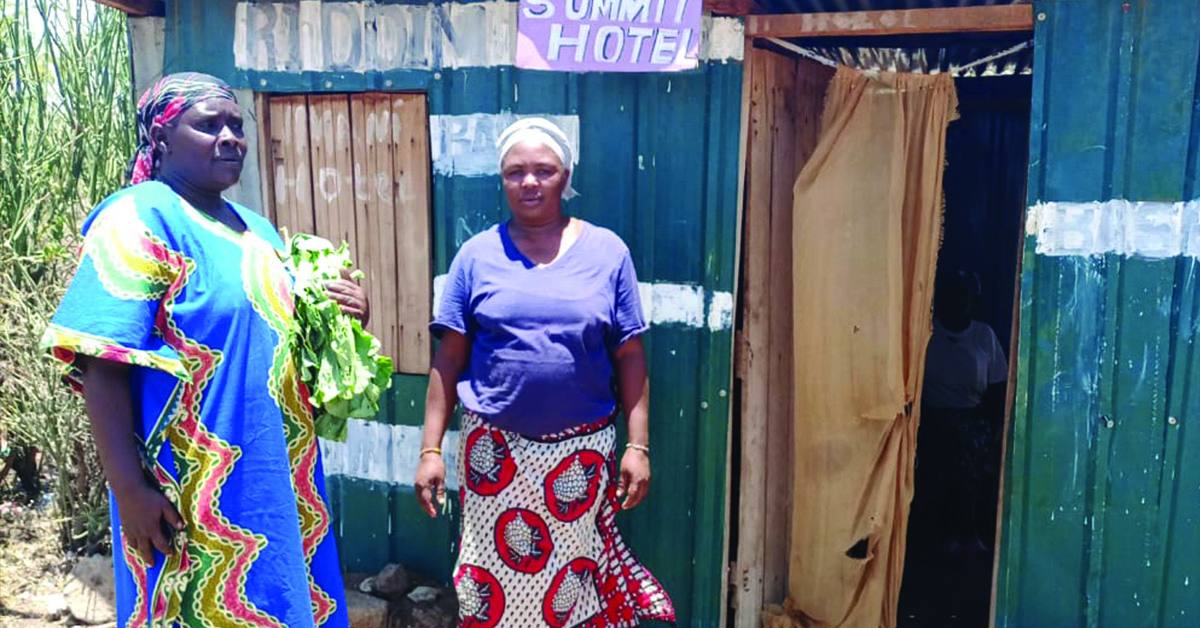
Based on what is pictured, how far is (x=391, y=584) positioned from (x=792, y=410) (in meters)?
1.82

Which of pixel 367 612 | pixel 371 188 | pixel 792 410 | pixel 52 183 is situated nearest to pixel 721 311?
pixel 792 410

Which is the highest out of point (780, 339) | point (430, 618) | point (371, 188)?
point (371, 188)

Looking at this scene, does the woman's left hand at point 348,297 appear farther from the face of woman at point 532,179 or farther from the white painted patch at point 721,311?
the white painted patch at point 721,311

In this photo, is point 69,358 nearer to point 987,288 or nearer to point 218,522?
point 218,522

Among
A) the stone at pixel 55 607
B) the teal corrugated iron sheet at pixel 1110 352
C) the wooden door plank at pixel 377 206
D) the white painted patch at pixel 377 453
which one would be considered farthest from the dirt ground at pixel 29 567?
the teal corrugated iron sheet at pixel 1110 352

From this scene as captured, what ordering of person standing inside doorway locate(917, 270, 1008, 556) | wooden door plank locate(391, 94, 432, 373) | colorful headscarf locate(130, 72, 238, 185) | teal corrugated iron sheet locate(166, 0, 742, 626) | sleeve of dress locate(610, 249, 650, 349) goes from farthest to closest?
person standing inside doorway locate(917, 270, 1008, 556) < wooden door plank locate(391, 94, 432, 373) < teal corrugated iron sheet locate(166, 0, 742, 626) < sleeve of dress locate(610, 249, 650, 349) < colorful headscarf locate(130, 72, 238, 185)

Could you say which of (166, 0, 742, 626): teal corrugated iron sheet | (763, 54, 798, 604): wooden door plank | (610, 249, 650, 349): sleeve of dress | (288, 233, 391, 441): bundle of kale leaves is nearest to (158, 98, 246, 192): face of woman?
(288, 233, 391, 441): bundle of kale leaves

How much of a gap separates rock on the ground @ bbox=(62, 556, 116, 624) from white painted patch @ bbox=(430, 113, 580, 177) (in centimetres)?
241

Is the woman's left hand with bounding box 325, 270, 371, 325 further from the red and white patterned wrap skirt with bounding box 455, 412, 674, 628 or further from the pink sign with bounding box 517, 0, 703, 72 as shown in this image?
the pink sign with bounding box 517, 0, 703, 72

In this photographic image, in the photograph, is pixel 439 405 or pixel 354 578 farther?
pixel 354 578

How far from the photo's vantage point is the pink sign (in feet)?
11.3

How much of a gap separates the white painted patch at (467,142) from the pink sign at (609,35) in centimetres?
34

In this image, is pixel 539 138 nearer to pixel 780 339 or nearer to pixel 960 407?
pixel 780 339

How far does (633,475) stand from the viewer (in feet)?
9.96
